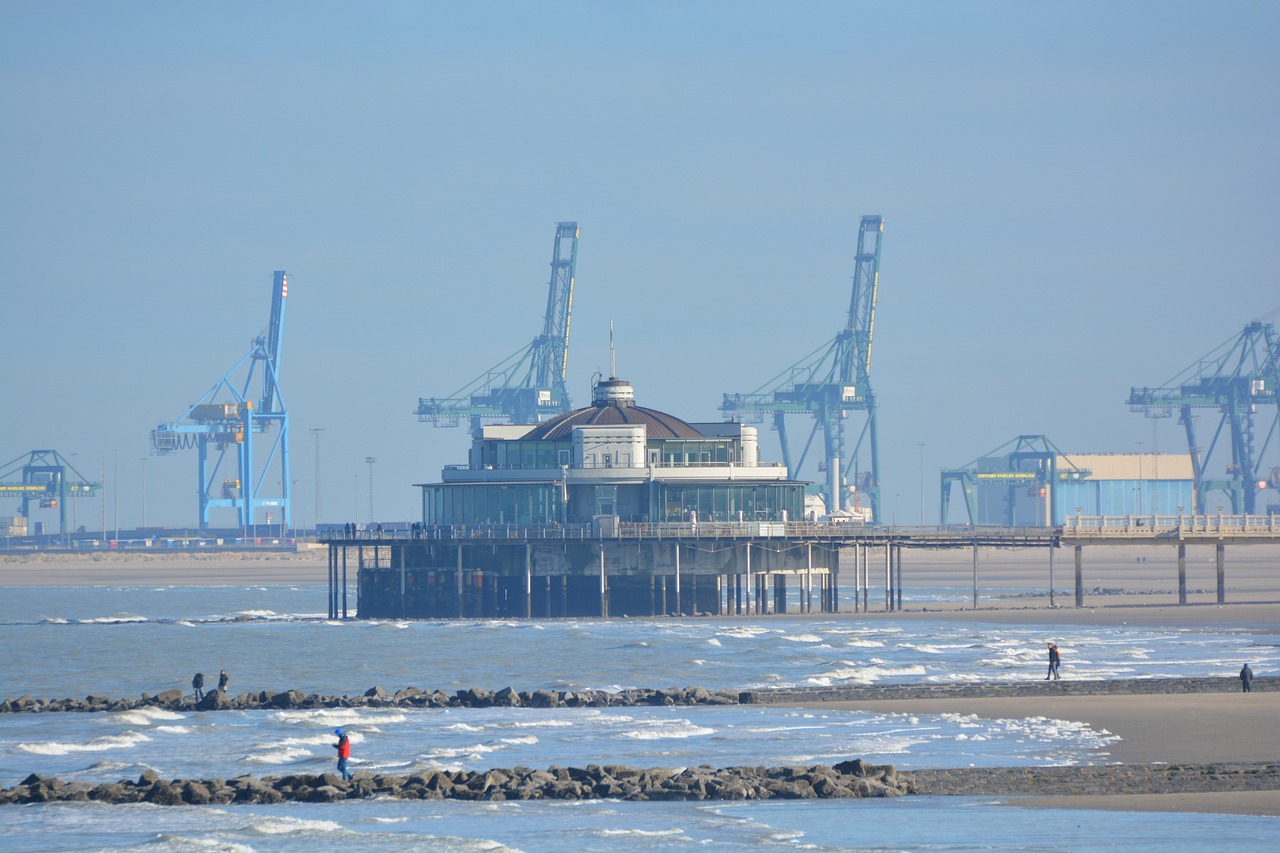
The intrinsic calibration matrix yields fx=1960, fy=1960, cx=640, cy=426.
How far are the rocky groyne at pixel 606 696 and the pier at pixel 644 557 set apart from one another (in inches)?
1011

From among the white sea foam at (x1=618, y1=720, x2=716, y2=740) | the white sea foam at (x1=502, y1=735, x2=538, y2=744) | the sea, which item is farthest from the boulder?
the white sea foam at (x1=618, y1=720, x2=716, y2=740)

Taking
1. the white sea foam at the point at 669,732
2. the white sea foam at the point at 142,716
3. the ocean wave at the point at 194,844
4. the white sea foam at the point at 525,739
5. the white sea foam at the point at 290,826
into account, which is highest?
the white sea foam at the point at 669,732

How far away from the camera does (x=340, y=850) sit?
91.5 feet

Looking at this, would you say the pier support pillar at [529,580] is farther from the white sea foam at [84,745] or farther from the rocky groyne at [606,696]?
the white sea foam at [84,745]

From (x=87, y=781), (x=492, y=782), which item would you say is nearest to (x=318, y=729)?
(x=87, y=781)

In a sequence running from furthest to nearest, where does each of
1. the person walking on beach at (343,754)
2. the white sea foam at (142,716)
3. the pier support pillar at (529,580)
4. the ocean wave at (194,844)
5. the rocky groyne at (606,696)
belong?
1. the pier support pillar at (529,580)
2. the rocky groyne at (606,696)
3. the white sea foam at (142,716)
4. the person walking on beach at (343,754)
5. the ocean wave at (194,844)

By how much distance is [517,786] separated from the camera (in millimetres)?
32250

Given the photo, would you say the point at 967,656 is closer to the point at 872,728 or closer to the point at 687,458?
the point at 872,728

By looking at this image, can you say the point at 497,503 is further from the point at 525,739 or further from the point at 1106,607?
the point at 525,739

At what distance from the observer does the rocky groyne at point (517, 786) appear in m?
31.4

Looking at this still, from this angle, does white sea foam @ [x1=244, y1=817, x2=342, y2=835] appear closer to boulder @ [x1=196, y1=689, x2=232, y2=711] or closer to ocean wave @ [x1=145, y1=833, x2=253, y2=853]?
ocean wave @ [x1=145, y1=833, x2=253, y2=853]

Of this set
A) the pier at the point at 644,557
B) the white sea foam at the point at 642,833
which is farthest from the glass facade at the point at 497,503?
the white sea foam at the point at 642,833

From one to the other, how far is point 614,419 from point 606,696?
3472 cm

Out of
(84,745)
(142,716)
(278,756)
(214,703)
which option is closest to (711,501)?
(214,703)
